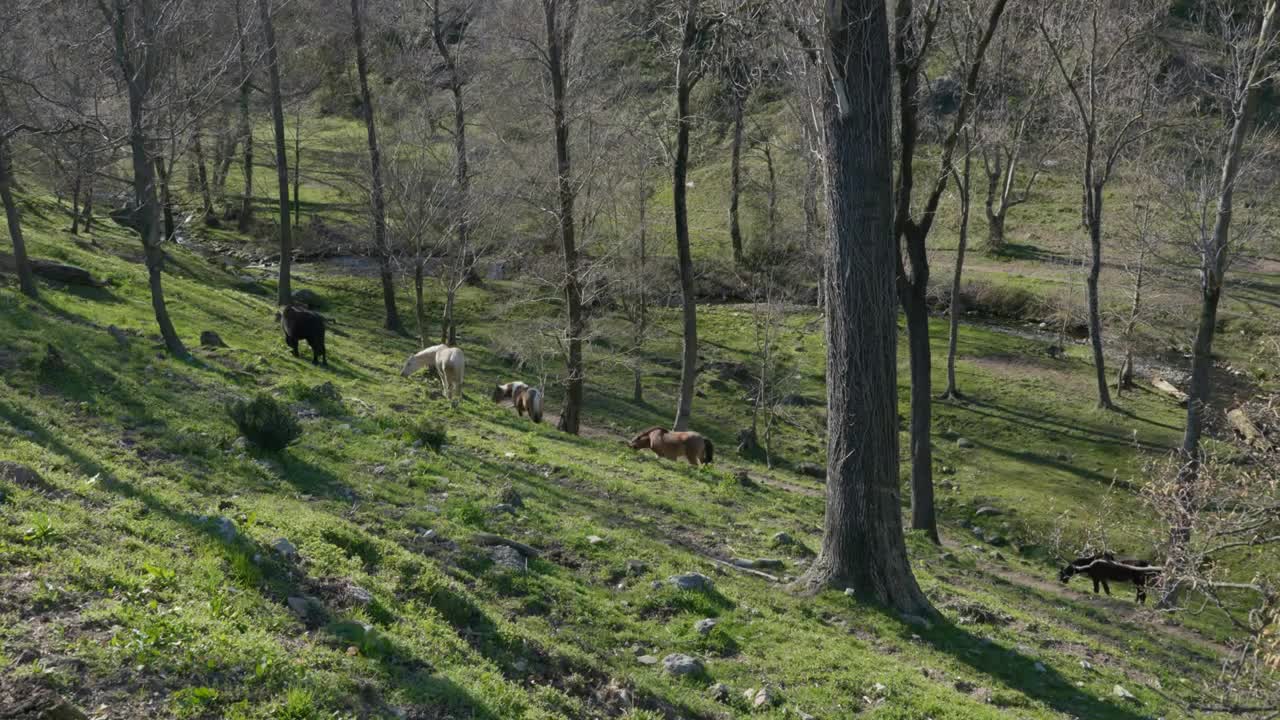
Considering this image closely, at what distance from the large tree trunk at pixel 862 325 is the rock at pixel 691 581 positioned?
6.06 ft

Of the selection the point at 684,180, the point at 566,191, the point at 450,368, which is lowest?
the point at 450,368

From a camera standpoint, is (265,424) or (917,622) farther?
(265,424)

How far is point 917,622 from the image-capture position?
1128 centimetres

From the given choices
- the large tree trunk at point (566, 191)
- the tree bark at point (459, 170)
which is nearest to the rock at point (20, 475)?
the large tree trunk at point (566, 191)

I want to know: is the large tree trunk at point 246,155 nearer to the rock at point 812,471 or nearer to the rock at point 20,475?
the rock at point 812,471

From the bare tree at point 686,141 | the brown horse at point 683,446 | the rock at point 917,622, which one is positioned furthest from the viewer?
the brown horse at point 683,446

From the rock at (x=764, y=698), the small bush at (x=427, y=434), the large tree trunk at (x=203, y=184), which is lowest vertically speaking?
the rock at (x=764, y=698)

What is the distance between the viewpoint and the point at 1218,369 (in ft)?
128

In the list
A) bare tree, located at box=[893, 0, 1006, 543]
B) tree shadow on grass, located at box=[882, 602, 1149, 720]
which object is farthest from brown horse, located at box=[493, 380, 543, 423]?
tree shadow on grass, located at box=[882, 602, 1149, 720]

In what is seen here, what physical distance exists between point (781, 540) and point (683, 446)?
31.1 ft

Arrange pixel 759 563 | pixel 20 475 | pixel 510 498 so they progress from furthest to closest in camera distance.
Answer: pixel 759 563, pixel 510 498, pixel 20 475

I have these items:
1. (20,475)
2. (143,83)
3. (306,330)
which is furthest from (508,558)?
(306,330)

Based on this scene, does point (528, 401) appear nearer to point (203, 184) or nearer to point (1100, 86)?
point (1100, 86)

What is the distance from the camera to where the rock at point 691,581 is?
10523 mm
